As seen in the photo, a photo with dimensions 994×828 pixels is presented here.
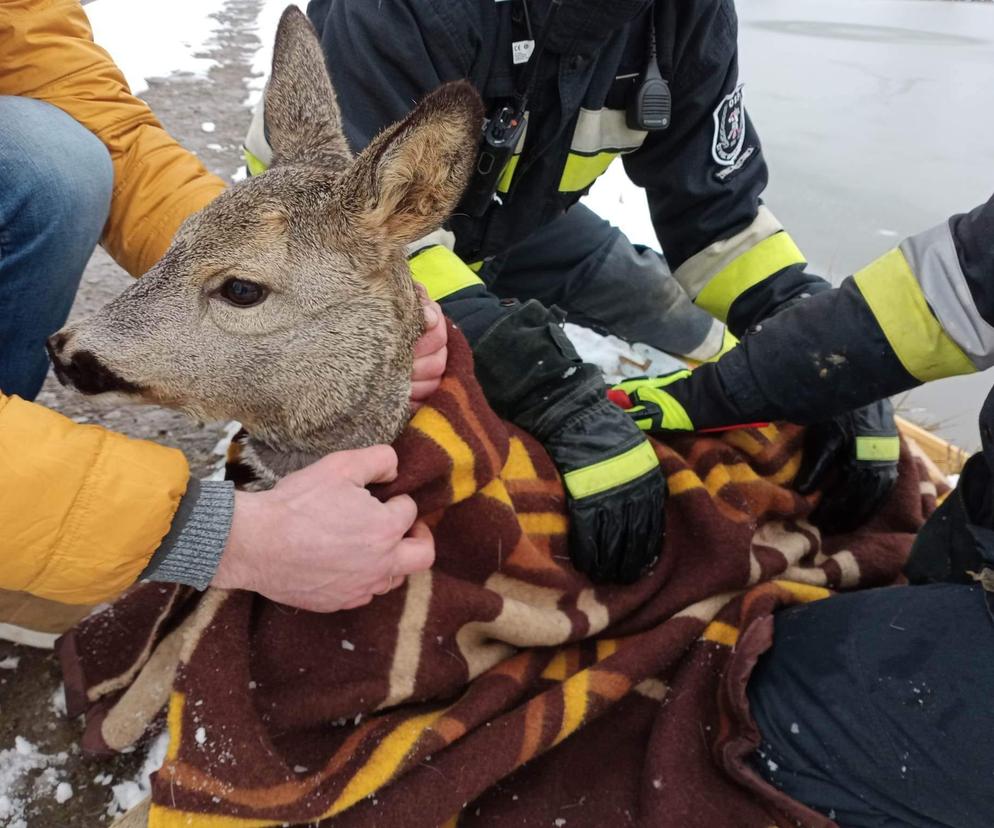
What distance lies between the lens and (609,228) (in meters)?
3.99

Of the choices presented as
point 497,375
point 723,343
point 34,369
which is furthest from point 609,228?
point 34,369

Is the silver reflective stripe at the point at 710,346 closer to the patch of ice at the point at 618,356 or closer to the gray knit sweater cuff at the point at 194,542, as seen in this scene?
the patch of ice at the point at 618,356

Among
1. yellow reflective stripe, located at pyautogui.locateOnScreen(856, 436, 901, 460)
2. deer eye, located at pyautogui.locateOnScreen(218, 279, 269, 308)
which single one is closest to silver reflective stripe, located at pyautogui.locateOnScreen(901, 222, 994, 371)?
yellow reflective stripe, located at pyautogui.locateOnScreen(856, 436, 901, 460)

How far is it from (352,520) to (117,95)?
185 centimetres

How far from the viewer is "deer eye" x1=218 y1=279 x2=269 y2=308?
1738mm

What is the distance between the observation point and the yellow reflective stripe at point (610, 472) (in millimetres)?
2154

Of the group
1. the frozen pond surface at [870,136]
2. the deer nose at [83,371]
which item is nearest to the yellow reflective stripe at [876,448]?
the frozen pond surface at [870,136]

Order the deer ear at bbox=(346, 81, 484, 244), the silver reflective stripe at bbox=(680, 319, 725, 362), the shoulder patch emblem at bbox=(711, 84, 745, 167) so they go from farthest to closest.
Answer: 1. the silver reflective stripe at bbox=(680, 319, 725, 362)
2. the shoulder patch emblem at bbox=(711, 84, 745, 167)
3. the deer ear at bbox=(346, 81, 484, 244)

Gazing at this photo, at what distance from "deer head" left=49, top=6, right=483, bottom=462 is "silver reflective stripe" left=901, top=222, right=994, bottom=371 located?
4.31ft

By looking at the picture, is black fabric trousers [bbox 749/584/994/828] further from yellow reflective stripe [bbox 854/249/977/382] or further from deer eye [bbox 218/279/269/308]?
deer eye [bbox 218/279/269/308]

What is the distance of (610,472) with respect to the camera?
7.09ft

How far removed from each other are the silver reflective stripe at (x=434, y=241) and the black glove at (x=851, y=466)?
4.56ft

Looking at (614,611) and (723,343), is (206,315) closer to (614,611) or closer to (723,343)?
(614,611)

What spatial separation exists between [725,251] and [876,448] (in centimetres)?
94
